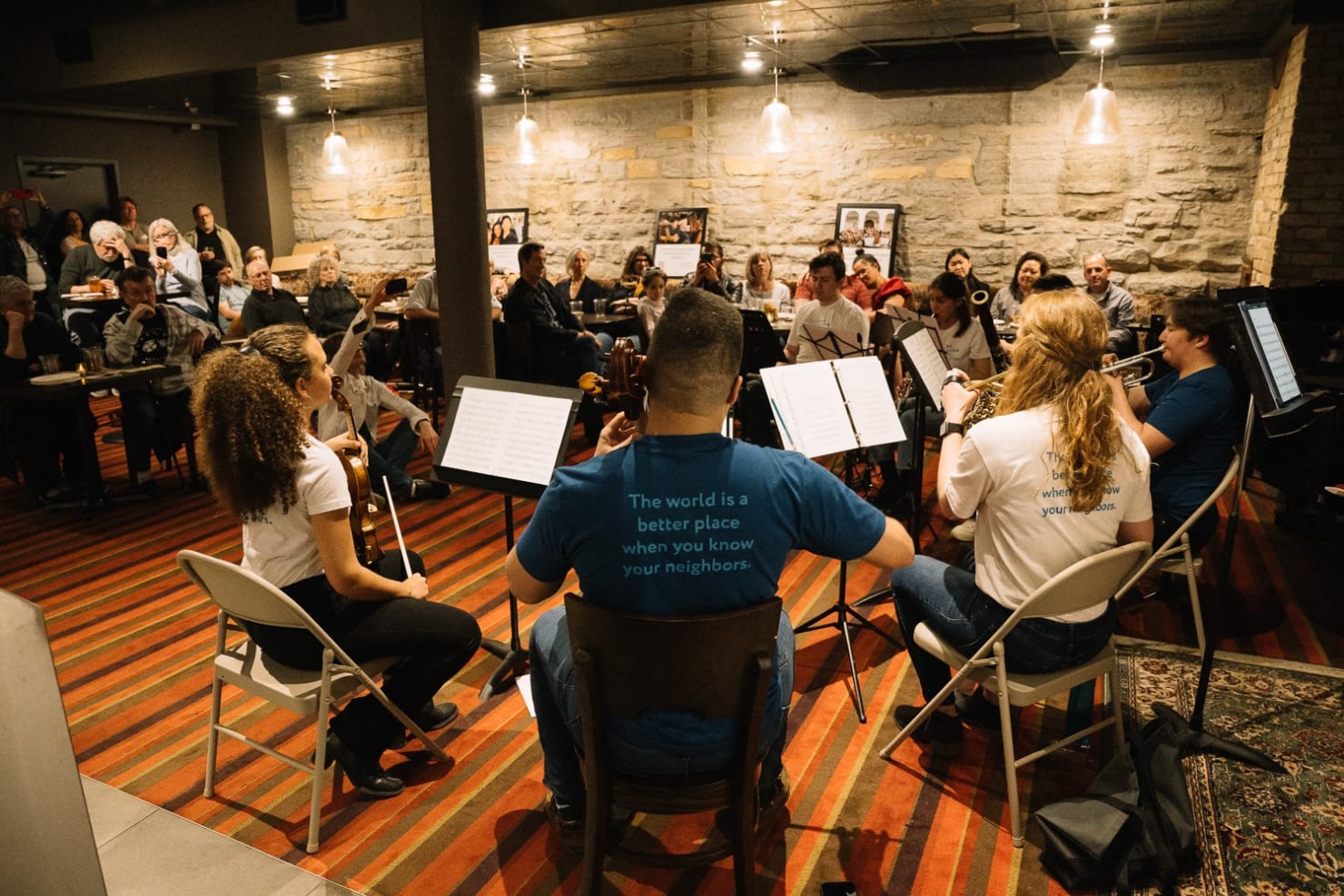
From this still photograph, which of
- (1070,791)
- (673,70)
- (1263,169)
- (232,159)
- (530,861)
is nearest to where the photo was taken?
(530,861)

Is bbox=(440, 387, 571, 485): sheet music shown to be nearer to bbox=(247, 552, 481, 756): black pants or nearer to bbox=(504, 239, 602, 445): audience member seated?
bbox=(247, 552, 481, 756): black pants

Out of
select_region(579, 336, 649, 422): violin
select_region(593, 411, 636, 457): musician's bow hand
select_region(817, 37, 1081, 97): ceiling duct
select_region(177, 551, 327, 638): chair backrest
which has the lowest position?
select_region(177, 551, 327, 638): chair backrest

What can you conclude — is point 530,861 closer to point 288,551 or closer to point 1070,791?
point 288,551

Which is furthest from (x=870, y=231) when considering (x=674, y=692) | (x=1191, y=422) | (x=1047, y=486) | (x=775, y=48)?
(x=674, y=692)

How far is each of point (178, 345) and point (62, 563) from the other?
5.51 ft

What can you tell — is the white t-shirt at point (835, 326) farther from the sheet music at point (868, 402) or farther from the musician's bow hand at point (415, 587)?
the musician's bow hand at point (415, 587)

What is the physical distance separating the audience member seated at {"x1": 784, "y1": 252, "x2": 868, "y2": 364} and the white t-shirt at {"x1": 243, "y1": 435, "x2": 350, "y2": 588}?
3.58 meters

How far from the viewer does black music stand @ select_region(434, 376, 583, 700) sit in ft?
9.38

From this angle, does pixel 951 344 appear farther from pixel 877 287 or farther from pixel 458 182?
pixel 458 182

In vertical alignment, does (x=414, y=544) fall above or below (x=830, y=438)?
below

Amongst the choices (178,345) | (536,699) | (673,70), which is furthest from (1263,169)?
(178,345)

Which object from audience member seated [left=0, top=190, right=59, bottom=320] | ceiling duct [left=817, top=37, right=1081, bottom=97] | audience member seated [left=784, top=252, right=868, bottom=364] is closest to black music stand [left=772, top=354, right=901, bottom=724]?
audience member seated [left=784, top=252, right=868, bottom=364]

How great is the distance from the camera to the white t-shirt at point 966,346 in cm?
509

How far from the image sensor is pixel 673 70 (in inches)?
337
